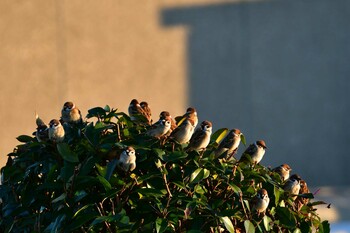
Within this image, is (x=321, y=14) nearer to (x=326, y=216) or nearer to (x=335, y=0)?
(x=335, y=0)

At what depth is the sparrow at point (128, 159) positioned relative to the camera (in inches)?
136

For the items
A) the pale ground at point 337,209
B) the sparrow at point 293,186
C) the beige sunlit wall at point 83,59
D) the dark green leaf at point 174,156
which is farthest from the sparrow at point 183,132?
the beige sunlit wall at point 83,59

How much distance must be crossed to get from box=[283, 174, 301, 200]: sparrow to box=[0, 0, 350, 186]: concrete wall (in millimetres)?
10348

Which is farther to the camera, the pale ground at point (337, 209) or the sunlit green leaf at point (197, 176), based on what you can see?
the pale ground at point (337, 209)

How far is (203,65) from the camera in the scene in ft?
47.4

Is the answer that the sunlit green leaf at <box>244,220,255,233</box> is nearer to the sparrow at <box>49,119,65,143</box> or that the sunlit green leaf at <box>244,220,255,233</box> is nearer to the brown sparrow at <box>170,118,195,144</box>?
the brown sparrow at <box>170,118,195,144</box>

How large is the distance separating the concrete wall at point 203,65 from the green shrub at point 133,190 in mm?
10304

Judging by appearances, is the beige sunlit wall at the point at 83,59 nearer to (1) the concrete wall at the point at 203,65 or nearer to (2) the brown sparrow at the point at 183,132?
(1) the concrete wall at the point at 203,65

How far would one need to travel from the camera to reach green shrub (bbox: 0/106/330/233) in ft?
11.3

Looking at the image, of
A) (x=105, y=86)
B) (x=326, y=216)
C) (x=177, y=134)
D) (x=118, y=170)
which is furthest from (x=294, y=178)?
(x=105, y=86)

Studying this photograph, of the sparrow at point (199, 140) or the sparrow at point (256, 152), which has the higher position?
the sparrow at point (199, 140)

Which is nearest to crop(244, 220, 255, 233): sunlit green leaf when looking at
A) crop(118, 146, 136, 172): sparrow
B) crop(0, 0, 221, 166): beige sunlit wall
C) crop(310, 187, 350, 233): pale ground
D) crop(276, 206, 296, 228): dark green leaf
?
crop(276, 206, 296, 228): dark green leaf

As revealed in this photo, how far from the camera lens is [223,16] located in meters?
14.4

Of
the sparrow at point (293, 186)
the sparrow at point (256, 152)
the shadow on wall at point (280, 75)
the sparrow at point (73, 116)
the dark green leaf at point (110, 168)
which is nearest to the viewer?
the dark green leaf at point (110, 168)
